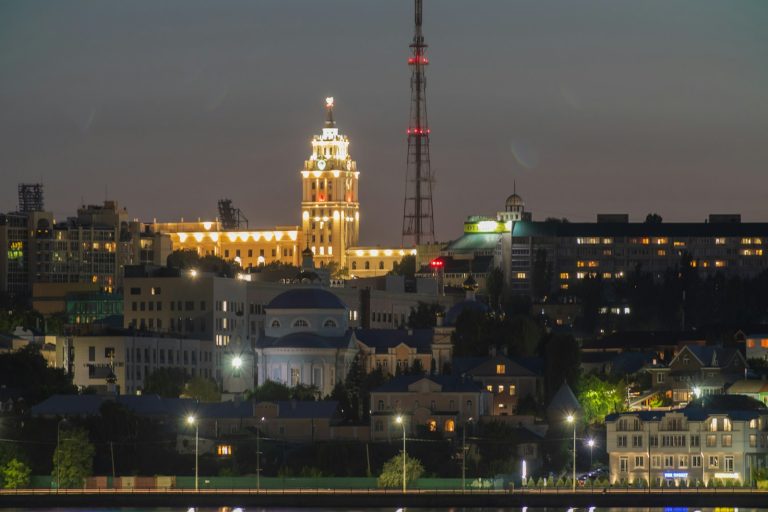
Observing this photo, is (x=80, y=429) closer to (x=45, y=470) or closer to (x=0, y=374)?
(x=45, y=470)

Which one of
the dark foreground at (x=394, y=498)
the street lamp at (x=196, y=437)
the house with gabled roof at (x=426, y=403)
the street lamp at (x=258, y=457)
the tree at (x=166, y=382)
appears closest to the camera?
the dark foreground at (x=394, y=498)

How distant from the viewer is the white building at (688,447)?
150m

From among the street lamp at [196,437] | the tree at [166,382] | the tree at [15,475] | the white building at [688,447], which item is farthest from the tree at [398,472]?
the tree at [166,382]

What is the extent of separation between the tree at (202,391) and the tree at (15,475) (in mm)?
A: 32640

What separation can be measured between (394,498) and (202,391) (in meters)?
44.0

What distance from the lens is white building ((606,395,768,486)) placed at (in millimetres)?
150125

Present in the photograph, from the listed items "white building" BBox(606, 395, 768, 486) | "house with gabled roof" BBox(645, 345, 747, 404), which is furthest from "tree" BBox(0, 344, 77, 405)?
"house with gabled roof" BBox(645, 345, 747, 404)

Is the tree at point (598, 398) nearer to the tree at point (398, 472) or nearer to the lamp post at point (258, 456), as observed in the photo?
the lamp post at point (258, 456)

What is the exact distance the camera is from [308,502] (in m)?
143

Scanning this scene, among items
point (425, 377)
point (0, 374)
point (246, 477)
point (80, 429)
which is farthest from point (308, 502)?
point (0, 374)

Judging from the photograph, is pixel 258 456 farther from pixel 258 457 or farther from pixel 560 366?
pixel 560 366

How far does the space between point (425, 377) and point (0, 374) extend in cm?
3262

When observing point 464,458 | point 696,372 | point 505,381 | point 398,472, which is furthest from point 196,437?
point 696,372

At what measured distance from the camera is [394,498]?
5595 inches
